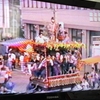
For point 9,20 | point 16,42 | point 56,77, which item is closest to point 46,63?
point 56,77

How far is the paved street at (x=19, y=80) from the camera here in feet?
4.52

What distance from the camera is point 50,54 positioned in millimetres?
1457

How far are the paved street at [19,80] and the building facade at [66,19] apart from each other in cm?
21

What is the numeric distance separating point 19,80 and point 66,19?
45 cm

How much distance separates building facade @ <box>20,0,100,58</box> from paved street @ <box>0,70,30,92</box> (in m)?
0.21

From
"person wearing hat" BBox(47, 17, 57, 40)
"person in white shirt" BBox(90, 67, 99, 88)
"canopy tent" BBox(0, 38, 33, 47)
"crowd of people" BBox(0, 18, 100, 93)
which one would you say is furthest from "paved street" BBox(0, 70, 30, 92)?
"person in white shirt" BBox(90, 67, 99, 88)

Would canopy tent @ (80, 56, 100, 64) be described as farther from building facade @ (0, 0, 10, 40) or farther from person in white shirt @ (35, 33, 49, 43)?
building facade @ (0, 0, 10, 40)

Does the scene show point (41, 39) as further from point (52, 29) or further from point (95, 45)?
point (95, 45)

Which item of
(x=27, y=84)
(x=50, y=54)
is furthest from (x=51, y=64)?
(x=27, y=84)

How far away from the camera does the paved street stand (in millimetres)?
1378

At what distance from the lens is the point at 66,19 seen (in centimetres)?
150

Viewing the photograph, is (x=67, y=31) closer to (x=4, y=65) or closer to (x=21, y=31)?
(x=21, y=31)

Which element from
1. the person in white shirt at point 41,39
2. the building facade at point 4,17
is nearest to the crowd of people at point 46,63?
the person in white shirt at point 41,39

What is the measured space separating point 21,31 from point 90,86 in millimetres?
542
